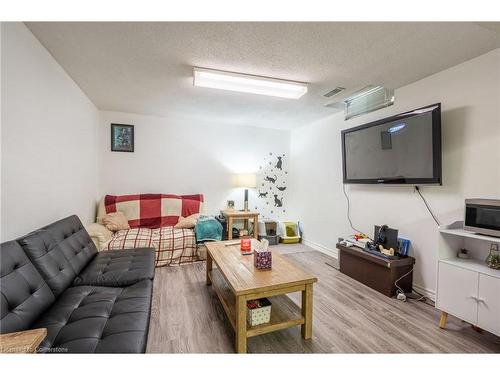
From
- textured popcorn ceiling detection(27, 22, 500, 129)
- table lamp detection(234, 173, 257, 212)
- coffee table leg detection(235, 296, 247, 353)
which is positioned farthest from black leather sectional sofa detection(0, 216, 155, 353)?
table lamp detection(234, 173, 257, 212)

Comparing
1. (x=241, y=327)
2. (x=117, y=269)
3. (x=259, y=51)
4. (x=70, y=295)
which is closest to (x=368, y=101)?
(x=259, y=51)

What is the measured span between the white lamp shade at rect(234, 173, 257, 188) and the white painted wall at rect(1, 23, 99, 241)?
2270 mm

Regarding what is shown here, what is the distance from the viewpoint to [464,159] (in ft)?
6.59

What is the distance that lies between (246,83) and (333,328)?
7.80ft

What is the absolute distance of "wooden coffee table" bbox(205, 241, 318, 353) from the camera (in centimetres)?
147

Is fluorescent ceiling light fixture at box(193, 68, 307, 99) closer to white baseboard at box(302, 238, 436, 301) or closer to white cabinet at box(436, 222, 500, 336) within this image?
white cabinet at box(436, 222, 500, 336)

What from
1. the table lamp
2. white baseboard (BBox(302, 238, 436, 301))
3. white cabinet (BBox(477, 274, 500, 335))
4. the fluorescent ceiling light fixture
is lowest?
white baseboard (BBox(302, 238, 436, 301))

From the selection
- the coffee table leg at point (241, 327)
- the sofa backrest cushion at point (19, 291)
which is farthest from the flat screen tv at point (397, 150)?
the sofa backrest cushion at point (19, 291)

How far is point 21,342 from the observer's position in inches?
31.8

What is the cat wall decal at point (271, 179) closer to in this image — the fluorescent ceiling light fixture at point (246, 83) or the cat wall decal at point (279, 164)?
the cat wall decal at point (279, 164)
